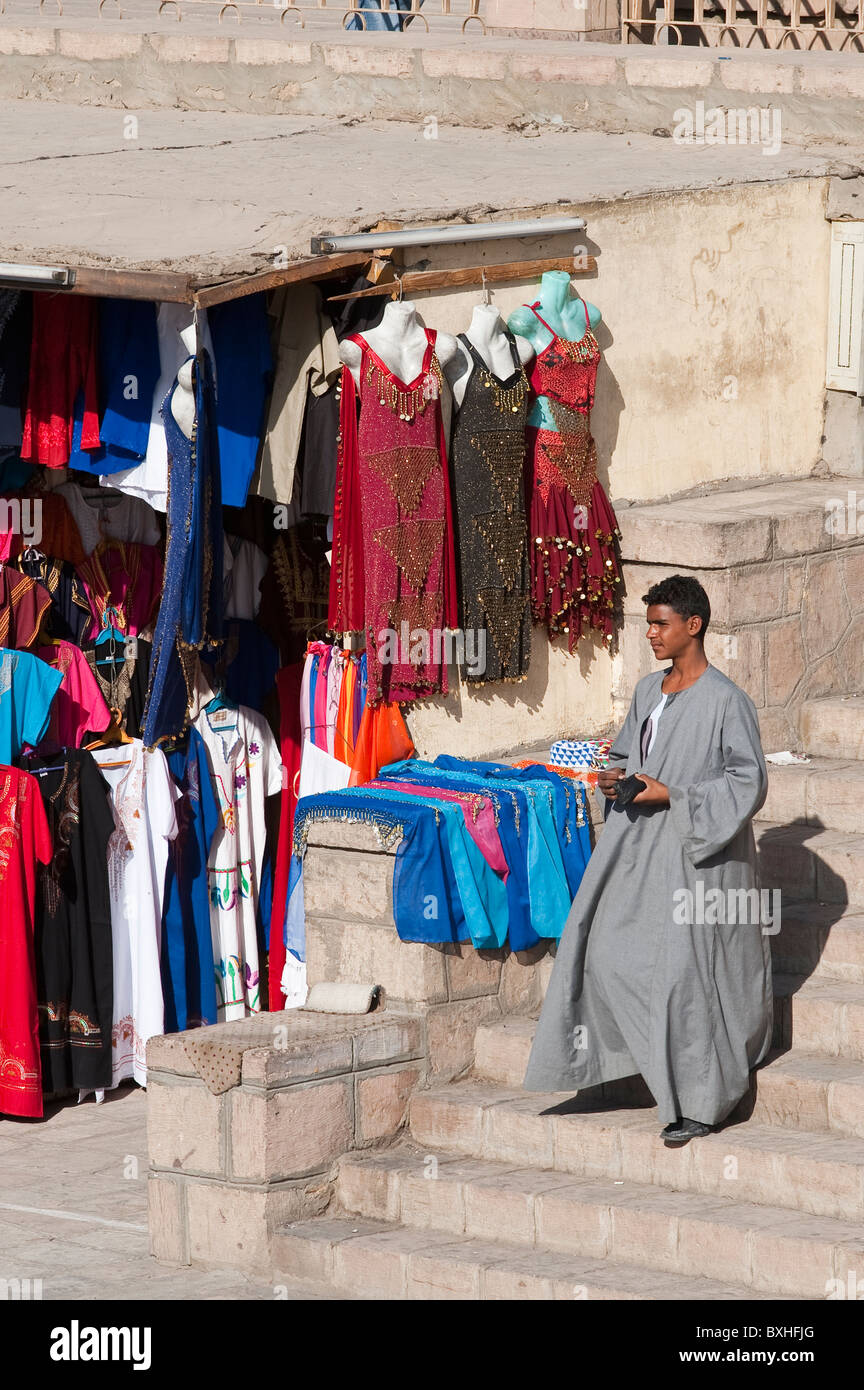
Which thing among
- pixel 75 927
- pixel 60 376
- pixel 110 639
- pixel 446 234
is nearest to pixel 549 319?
pixel 446 234

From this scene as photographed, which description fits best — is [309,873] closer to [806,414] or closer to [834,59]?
[806,414]

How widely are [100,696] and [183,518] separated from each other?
3.96 ft

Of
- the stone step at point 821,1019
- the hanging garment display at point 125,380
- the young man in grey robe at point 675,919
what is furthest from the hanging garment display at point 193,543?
the stone step at point 821,1019

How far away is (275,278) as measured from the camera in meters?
7.62

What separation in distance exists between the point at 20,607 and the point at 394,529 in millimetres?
1616

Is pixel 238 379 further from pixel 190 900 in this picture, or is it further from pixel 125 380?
pixel 190 900

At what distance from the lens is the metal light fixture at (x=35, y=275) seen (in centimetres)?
752

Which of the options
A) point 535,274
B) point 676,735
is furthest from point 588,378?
point 676,735

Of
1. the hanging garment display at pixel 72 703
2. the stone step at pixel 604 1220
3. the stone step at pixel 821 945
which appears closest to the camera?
the stone step at pixel 604 1220

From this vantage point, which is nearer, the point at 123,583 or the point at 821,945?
the point at 821,945

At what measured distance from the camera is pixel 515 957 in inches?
305

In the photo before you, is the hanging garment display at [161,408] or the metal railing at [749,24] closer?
the hanging garment display at [161,408]

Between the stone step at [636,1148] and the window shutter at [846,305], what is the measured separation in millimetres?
3536

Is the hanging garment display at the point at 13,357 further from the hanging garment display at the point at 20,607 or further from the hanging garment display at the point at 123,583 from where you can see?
the hanging garment display at the point at 123,583
